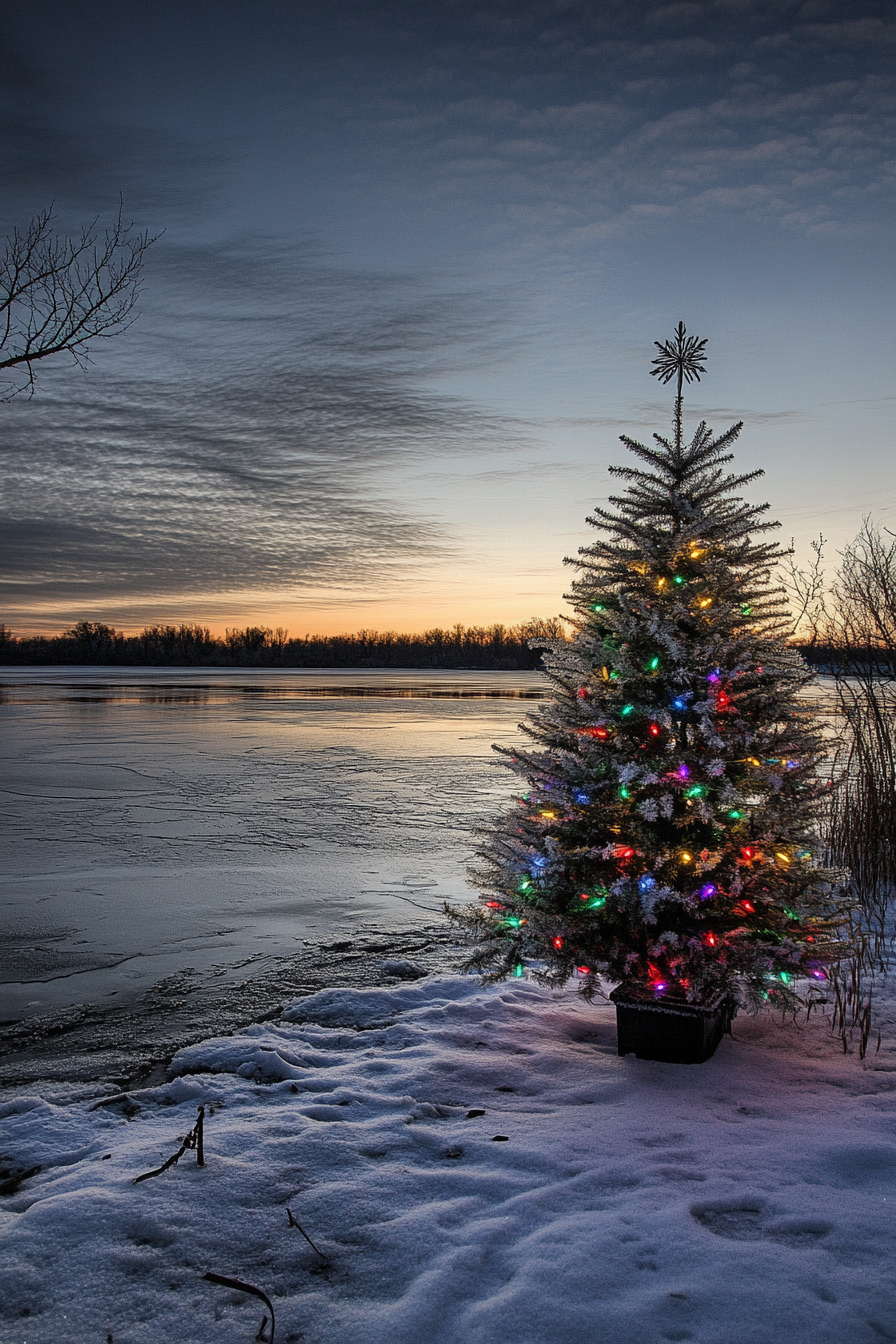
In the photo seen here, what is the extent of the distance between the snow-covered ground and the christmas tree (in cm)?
49

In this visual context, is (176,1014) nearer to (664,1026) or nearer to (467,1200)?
(467,1200)

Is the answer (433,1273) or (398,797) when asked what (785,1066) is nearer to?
(433,1273)

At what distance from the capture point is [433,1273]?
6.97ft

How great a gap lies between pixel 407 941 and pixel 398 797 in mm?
5341

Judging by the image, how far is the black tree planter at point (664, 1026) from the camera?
11.0ft

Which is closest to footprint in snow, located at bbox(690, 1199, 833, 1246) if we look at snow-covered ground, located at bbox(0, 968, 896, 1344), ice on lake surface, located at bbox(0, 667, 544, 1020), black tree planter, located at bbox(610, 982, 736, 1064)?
snow-covered ground, located at bbox(0, 968, 896, 1344)

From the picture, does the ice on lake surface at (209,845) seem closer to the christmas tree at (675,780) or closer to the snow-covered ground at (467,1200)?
the snow-covered ground at (467,1200)

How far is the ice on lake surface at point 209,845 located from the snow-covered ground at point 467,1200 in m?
1.74

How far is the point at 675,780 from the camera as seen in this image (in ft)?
10.8

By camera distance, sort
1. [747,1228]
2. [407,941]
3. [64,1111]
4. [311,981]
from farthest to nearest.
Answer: [407,941]
[311,981]
[64,1111]
[747,1228]

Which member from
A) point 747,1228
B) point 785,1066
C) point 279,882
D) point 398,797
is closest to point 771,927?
point 785,1066

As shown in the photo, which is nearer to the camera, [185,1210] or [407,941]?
[185,1210]

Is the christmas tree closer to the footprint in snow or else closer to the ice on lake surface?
the footprint in snow

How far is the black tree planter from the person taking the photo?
336 cm
